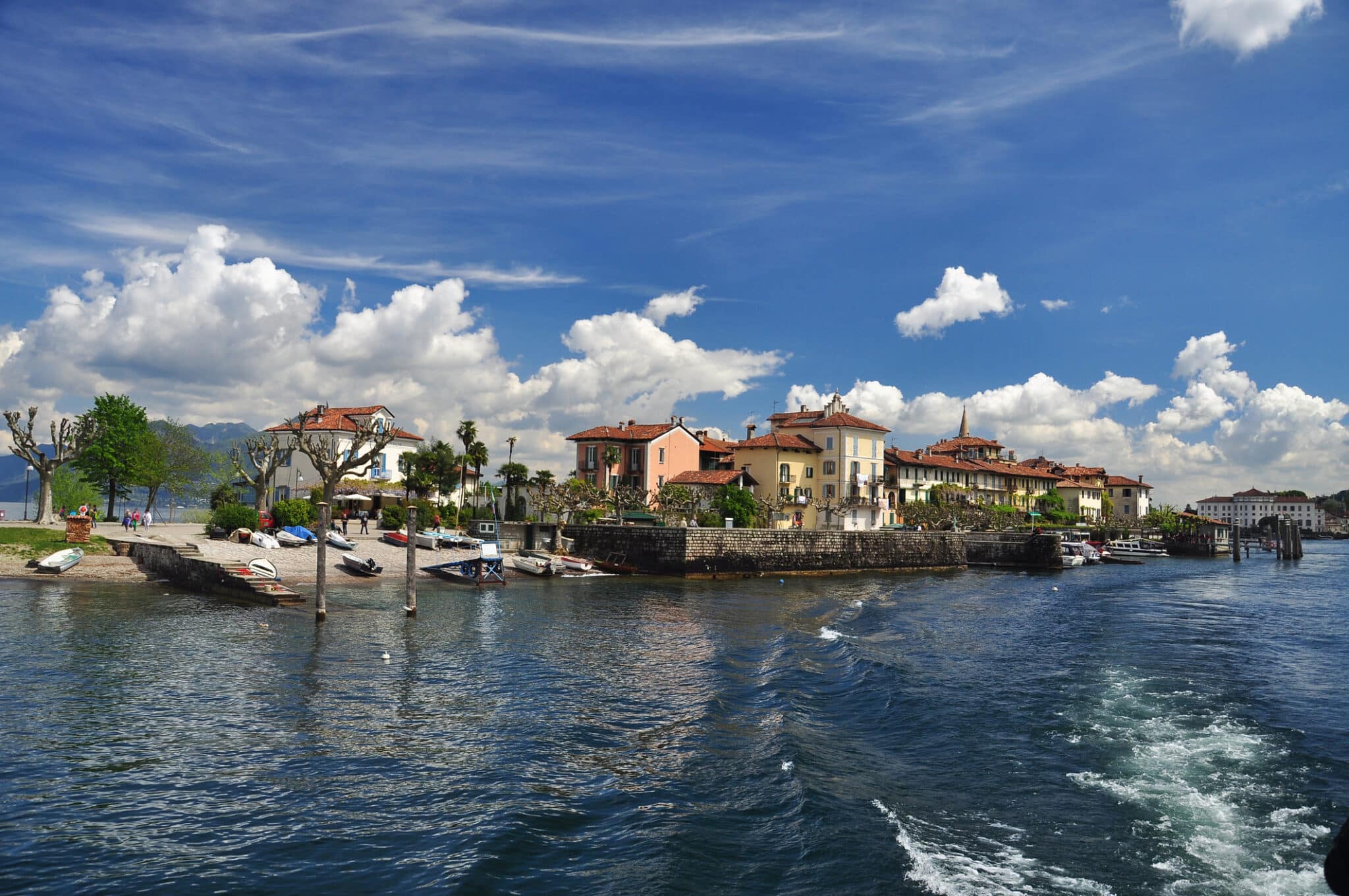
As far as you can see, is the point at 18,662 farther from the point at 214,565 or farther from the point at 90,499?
the point at 90,499

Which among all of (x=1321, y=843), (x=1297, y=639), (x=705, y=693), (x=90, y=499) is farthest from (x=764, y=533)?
(x=90, y=499)

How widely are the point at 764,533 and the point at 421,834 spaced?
54.5m

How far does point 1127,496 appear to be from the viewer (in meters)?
160

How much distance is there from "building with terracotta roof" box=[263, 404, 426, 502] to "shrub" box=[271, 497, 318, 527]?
68.9 ft

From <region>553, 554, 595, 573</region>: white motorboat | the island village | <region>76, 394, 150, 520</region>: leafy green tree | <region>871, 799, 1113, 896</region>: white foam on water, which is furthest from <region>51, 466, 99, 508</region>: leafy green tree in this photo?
<region>871, 799, 1113, 896</region>: white foam on water

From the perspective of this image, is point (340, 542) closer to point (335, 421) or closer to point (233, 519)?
point (233, 519)

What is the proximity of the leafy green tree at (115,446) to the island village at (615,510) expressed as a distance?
848 mm

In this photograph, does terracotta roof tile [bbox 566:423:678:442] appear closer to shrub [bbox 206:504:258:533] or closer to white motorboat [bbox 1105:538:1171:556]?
shrub [bbox 206:504:258:533]

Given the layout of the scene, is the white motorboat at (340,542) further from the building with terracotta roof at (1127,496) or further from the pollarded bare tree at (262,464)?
the building with terracotta roof at (1127,496)

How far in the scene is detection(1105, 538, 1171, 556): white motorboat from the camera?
359 ft

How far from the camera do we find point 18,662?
24.0 m

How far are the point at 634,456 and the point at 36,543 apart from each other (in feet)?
173

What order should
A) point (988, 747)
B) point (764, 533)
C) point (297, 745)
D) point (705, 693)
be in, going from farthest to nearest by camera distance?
point (764, 533), point (705, 693), point (988, 747), point (297, 745)

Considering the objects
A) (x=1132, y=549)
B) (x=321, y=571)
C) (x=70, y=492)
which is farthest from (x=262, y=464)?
(x=1132, y=549)
